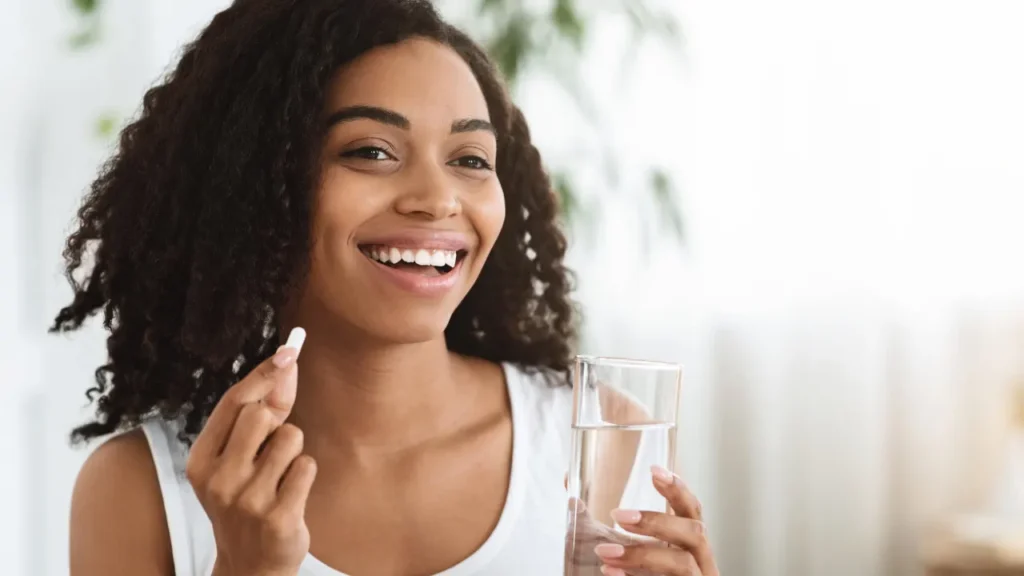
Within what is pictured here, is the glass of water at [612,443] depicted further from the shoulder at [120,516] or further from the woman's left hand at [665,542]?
the shoulder at [120,516]

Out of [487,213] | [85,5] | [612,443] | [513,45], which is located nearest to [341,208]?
[487,213]

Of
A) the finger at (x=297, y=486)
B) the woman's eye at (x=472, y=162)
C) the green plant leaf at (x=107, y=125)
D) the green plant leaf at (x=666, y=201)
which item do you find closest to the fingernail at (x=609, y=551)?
the finger at (x=297, y=486)

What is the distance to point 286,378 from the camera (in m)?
0.86

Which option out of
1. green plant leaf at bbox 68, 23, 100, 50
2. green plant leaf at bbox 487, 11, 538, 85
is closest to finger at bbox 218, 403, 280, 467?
green plant leaf at bbox 487, 11, 538, 85

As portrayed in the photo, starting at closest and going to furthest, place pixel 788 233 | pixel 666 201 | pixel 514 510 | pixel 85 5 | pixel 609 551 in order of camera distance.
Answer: pixel 609 551 → pixel 514 510 → pixel 85 5 → pixel 666 201 → pixel 788 233

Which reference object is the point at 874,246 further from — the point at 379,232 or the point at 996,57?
the point at 379,232

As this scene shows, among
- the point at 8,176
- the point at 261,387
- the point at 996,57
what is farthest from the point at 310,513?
the point at 996,57

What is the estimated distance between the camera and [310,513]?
1.15 m

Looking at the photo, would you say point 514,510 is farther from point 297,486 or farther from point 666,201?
point 666,201

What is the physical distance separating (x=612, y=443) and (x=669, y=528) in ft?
0.27

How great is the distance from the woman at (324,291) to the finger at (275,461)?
0.25 feet

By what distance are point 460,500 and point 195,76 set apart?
0.55 metres

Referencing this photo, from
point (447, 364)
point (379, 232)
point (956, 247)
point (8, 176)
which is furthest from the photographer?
point (956, 247)

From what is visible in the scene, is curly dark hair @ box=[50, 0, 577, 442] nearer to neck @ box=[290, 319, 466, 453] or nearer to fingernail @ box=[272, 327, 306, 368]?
neck @ box=[290, 319, 466, 453]
